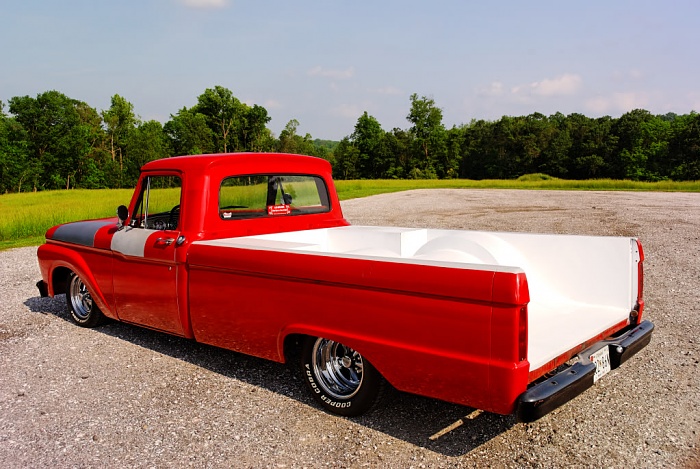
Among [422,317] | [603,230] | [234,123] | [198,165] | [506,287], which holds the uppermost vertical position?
[234,123]

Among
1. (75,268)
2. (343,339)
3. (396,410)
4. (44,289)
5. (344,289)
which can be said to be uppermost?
(344,289)

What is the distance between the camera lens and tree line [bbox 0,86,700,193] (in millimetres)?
62875

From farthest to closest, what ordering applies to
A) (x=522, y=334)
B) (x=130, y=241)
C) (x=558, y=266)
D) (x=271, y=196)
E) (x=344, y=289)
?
(x=271, y=196)
(x=130, y=241)
(x=558, y=266)
(x=344, y=289)
(x=522, y=334)

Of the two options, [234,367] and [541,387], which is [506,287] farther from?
[234,367]

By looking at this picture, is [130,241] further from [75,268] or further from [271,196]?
[271,196]

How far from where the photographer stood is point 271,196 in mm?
5199

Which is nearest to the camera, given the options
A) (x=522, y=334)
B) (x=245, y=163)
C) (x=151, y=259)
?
(x=522, y=334)

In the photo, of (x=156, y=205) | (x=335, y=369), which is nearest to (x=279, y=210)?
(x=156, y=205)

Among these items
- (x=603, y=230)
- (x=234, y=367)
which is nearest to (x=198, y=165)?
(x=234, y=367)

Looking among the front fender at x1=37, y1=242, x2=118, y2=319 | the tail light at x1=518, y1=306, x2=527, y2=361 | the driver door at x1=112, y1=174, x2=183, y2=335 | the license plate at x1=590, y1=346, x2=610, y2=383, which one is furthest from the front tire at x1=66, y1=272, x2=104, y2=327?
the license plate at x1=590, y1=346, x2=610, y2=383

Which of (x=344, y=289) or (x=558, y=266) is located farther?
(x=558, y=266)

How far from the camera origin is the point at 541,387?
2748 millimetres

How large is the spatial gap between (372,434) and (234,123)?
82996 millimetres

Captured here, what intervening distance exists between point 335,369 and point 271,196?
214cm
